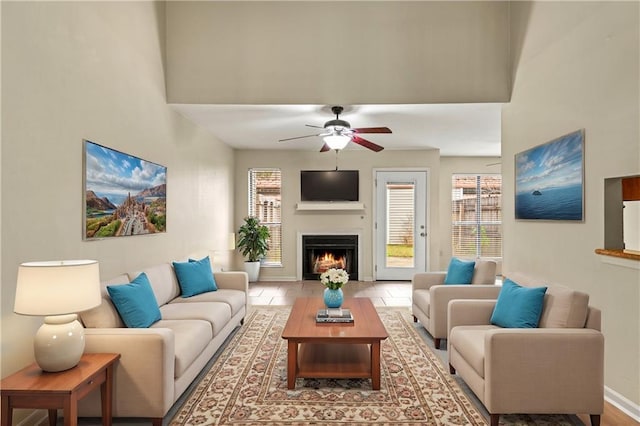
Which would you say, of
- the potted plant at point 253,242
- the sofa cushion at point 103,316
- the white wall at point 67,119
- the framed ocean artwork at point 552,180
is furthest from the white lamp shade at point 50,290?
the potted plant at point 253,242

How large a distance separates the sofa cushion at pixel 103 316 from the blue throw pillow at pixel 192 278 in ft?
4.30

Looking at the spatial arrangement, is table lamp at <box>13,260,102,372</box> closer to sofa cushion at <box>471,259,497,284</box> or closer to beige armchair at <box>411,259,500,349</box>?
beige armchair at <box>411,259,500,349</box>

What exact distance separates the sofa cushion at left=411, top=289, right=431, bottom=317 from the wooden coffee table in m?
0.88

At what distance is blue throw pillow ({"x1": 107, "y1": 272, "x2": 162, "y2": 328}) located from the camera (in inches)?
108

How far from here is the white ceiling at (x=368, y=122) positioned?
459cm

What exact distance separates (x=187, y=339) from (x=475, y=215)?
281 inches

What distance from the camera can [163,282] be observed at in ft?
12.5

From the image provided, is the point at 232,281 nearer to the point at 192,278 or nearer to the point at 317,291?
the point at 192,278

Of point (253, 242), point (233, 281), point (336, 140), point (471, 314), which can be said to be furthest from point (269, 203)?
point (471, 314)

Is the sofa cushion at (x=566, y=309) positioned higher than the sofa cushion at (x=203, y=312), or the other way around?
the sofa cushion at (x=566, y=309)

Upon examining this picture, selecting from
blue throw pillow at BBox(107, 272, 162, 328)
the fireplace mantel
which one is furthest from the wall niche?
the fireplace mantel

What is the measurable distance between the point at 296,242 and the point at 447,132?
11.5 feet

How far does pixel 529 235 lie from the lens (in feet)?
12.5

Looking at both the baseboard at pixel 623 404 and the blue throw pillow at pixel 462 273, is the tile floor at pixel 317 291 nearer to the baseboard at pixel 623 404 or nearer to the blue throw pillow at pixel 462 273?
the blue throw pillow at pixel 462 273
